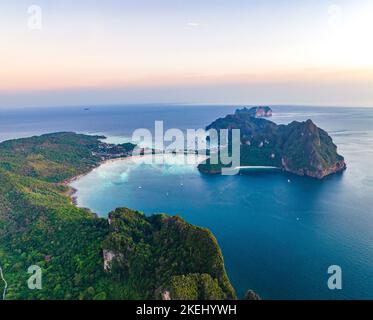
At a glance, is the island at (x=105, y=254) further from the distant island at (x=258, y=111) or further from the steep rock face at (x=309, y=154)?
the distant island at (x=258, y=111)

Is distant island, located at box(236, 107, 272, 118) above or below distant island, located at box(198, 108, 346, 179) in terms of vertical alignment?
above

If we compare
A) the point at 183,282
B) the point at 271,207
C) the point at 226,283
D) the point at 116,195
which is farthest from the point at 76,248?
the point at 271,207

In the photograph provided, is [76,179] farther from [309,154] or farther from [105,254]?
[309,154]

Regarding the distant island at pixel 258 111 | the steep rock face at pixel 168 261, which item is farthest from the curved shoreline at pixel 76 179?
the distant island at pixel 258 111

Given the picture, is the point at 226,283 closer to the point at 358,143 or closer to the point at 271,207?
the point at 271,207

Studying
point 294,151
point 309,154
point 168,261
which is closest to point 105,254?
point 168,261

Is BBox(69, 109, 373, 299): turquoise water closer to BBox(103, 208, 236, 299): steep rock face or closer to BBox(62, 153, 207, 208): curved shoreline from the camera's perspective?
BBox(62, 153, 207, 208): curved shoreline

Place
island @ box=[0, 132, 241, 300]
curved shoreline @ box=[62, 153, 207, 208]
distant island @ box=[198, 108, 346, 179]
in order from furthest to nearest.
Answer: distant island @ box=[198, 108, 346, 179] → curved shoreline @ box=[62, 153, 207, 208] → island @ box=[0, 132, 241, 300]

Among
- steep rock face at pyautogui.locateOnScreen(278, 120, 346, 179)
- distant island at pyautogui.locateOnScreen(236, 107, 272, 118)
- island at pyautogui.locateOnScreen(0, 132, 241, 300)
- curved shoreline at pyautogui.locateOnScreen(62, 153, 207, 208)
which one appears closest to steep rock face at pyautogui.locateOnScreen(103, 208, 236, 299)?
island at pyautogui.locateOnScreen(0, 132, 241, 300)
